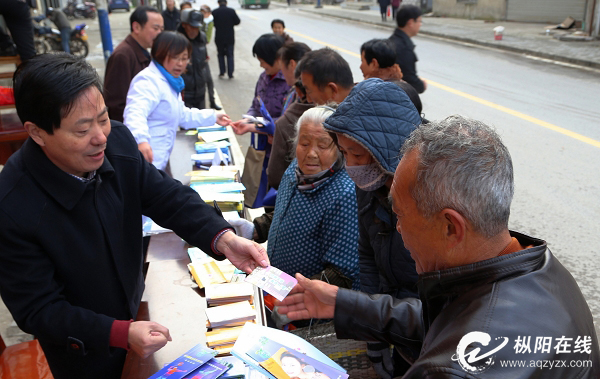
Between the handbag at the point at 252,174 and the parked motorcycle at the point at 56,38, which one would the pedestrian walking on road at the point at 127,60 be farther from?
the parked motorcycle at the point at 56,38

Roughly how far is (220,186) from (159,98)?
865 mm

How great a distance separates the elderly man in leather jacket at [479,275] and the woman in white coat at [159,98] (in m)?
2.65

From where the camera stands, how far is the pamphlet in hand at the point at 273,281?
2.00m

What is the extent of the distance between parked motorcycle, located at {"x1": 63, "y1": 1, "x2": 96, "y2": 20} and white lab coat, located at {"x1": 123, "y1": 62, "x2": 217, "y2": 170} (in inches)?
1171

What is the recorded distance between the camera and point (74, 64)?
1.83m

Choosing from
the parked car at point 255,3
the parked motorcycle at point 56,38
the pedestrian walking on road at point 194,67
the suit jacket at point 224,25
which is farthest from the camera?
the parked car at point 255,3

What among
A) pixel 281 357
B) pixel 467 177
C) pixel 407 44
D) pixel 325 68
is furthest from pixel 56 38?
pixel 467 177

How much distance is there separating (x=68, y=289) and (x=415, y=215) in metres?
1.31

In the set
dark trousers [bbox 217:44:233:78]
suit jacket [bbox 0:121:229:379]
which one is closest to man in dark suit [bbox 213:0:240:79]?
dark trousers [bbox 217:44:233:78]

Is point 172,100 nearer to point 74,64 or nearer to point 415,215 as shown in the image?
point 74,64

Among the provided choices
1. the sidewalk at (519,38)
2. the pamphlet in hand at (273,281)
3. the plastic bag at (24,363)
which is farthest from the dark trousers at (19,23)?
the sidewalk at (519,38)

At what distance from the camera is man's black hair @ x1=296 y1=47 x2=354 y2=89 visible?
358cm

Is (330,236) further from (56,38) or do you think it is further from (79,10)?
(79,10)

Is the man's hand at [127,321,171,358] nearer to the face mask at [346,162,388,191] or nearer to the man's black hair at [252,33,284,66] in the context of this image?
the face mask at [346,162,388,191]
